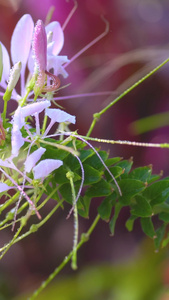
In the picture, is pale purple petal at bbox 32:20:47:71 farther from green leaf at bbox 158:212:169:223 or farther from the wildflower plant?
green leaf at bbox 158:212:169:223

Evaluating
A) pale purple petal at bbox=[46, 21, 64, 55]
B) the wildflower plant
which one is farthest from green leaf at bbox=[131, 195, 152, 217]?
pale purple petal at bbox=[46, 21, 64, 55]

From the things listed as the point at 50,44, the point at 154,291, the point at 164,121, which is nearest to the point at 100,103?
the point at 164,121

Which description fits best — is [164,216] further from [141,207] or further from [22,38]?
[22,38]

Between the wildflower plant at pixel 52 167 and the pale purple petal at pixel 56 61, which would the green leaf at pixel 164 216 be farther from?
the pale purple petal at pixel 56 61

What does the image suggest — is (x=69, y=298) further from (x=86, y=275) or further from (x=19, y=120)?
(x=19, y=120)

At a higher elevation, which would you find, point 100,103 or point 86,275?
point 100,103

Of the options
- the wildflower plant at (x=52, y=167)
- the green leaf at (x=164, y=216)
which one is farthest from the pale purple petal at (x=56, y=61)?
the green leaf at (x=164, y=216)

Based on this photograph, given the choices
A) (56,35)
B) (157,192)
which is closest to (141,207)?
(157,192)
